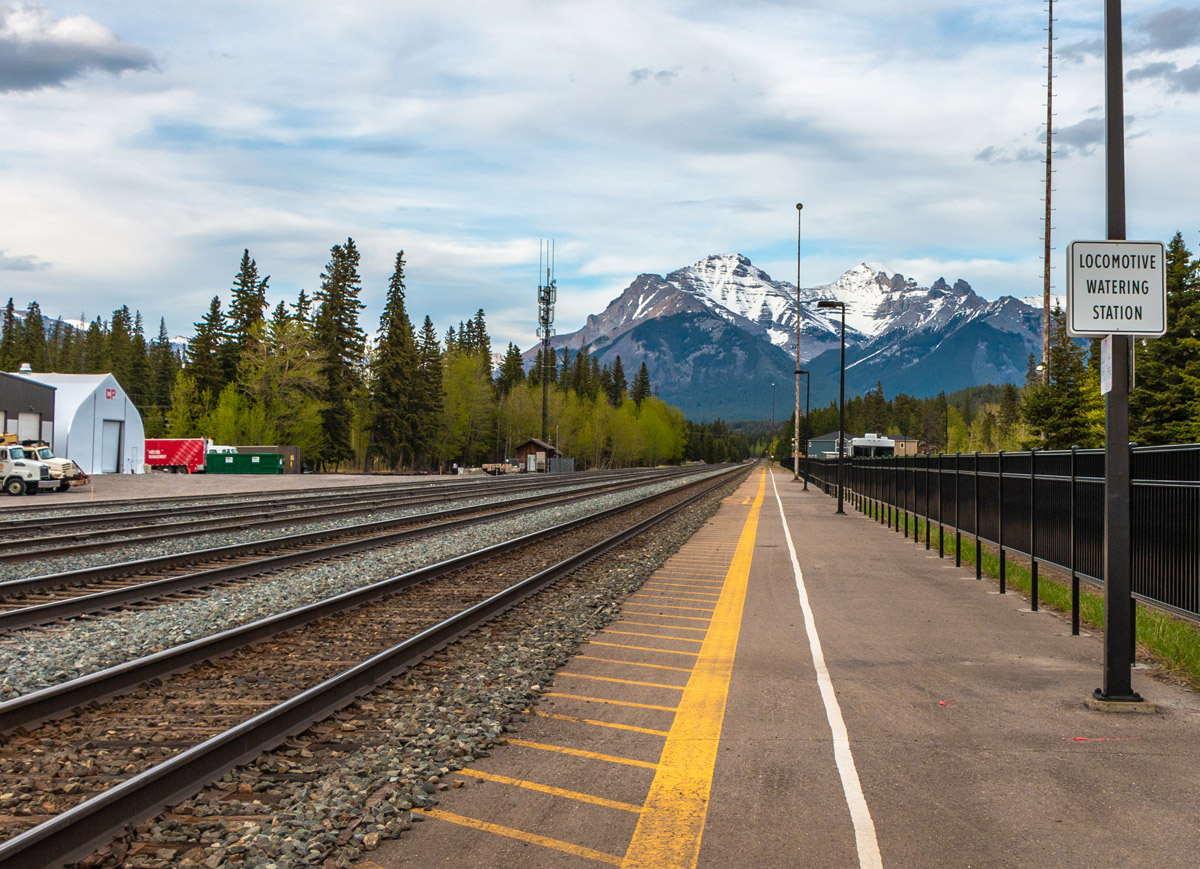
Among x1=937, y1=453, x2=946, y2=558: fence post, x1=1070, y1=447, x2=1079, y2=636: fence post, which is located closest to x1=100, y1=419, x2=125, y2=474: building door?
x1=937, y1=453, x2=946, y2=558: fence post

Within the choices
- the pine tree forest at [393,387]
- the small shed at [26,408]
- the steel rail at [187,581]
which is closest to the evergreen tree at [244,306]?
the pine tree forest at [393,387]

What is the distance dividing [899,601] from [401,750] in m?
8.28

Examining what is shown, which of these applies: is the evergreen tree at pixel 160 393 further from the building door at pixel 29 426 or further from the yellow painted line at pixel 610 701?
the yellow painted line at pixel 610 701

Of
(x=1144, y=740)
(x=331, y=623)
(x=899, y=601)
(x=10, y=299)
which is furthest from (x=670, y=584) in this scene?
(x=10, y=299)

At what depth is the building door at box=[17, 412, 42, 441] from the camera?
165 ft

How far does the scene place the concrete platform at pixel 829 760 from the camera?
4246 millimetres

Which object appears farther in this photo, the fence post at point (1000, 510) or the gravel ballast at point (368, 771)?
the fence post at point (1000, 510)

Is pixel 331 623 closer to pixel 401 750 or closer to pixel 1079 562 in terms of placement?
pixel 401 750

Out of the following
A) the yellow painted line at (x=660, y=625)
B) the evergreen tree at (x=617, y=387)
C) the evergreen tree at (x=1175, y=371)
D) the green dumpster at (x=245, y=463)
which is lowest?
the yellow painted line at (x=660, y=625)

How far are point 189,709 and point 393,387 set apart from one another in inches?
3203

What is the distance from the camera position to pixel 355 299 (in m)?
85.6

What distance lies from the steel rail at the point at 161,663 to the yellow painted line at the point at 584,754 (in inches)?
134

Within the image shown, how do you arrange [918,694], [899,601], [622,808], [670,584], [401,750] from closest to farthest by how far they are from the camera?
[622,808]
[401,750]
[918,694]
[899,601]
[670,584]

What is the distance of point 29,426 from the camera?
167 feet
